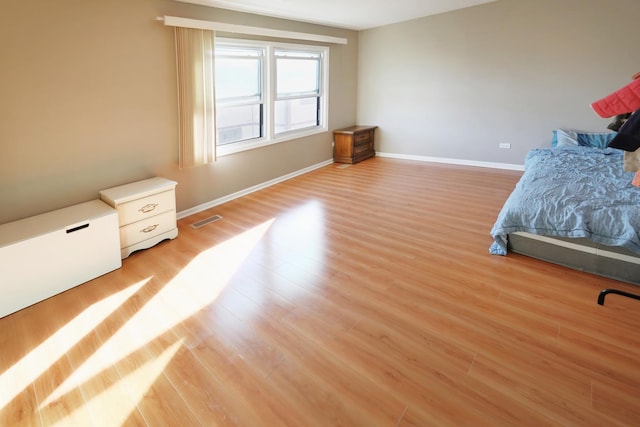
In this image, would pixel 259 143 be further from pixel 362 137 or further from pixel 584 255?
pixel 584 255

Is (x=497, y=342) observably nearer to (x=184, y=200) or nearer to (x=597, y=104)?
(x=597, y=104)

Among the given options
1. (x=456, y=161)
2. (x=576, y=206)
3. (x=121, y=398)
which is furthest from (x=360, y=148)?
(x=121, y=398)

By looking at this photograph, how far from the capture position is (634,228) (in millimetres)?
2625

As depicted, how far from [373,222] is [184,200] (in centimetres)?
212

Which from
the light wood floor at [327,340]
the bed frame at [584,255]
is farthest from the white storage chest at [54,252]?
the bed frame at [584,255]

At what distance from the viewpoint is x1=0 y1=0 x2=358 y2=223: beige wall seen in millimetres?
2730

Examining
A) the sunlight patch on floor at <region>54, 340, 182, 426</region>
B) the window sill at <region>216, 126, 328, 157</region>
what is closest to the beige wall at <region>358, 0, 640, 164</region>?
the window sill at <region>216, 126, 328, 157</region>

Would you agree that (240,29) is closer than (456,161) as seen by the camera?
Yes

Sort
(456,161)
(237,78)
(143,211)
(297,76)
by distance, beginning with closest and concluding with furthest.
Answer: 1. (143,211)
2. (237,78)
3. (297,76)
4. (456,161)

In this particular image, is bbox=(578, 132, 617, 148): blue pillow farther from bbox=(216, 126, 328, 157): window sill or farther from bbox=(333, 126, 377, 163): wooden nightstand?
bbox=(216, 126, 328, 157): window sill

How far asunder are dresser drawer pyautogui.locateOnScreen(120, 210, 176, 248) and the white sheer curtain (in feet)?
2.44

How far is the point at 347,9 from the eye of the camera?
4836 millimetres

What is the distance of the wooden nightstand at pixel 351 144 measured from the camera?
21.2 ft

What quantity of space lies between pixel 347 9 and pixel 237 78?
1717mm
